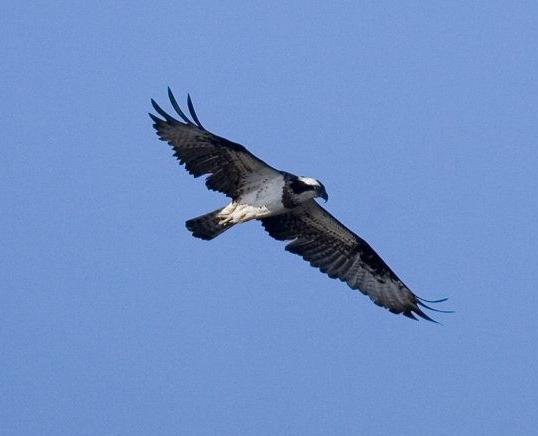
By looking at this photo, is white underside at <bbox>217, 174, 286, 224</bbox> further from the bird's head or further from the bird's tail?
the bird's head

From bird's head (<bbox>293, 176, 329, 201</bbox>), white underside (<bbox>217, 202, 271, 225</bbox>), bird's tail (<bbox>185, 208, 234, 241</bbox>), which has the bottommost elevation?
bird's tail (<bbox>185, 208, 234, 241</bbox>)

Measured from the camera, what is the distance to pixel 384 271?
632 inches

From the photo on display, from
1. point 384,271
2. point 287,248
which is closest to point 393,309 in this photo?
point 384,271

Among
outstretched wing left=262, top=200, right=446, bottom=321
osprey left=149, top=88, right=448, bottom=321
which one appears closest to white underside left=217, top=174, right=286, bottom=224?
osprey left=149, top=88, right=448, bottom=321

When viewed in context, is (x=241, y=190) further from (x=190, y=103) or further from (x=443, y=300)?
(x=443, y=300)

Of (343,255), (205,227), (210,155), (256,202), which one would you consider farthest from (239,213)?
(343,255)

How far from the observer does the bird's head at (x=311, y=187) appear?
14.7 meters

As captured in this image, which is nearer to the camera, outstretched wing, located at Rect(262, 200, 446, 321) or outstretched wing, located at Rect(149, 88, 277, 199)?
outstretched wing, located at Rect(149, 88, 277, 199)

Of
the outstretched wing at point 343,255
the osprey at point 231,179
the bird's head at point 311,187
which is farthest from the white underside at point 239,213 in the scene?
the outstretched wing at point 343,255

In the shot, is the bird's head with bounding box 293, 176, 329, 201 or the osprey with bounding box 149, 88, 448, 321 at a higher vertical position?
the bird's head with bounding box 293, 176, 329, 201

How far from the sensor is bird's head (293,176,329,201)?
14.7 m

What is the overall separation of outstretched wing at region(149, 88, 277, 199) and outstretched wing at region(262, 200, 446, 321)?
1.14 meters

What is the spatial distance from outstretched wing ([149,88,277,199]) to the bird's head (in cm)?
32

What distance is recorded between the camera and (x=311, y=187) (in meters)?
14.7
